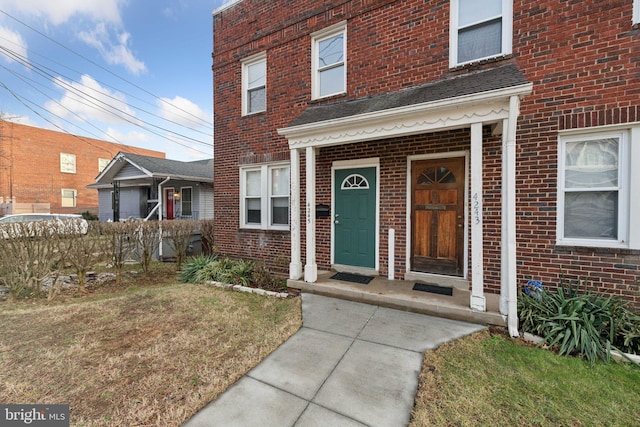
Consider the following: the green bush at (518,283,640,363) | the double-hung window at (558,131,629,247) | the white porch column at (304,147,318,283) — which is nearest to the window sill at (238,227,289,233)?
the white porch column at (304,147,318,283)

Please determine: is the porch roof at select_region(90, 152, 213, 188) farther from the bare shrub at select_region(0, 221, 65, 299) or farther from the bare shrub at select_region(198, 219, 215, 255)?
the bare shrub at select_region(0, 221, 65, 299)

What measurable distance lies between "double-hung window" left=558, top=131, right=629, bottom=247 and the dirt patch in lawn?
434 cm

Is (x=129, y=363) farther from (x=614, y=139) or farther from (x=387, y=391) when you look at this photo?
(x=614, y=139)

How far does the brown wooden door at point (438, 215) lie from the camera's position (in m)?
4.70

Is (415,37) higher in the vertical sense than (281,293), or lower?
higher

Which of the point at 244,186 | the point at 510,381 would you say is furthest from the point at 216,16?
the point at 510,381

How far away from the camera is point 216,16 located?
23.7ft

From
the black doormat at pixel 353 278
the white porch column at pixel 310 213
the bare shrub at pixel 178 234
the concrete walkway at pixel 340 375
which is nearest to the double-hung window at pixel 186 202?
the bare shrub at pixel 178 234

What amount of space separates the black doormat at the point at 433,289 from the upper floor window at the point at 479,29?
3.93 meters

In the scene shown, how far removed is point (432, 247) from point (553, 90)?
3010 millimetres

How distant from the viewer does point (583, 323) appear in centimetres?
312

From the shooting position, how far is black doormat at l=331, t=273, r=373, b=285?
16.2ft

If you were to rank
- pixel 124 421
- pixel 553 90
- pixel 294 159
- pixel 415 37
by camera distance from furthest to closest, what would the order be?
pixel 294 159 < pixel 415 37 < pixel 553 90 < pixel 124 421

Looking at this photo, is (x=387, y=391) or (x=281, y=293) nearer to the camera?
(x=387, y=391)
